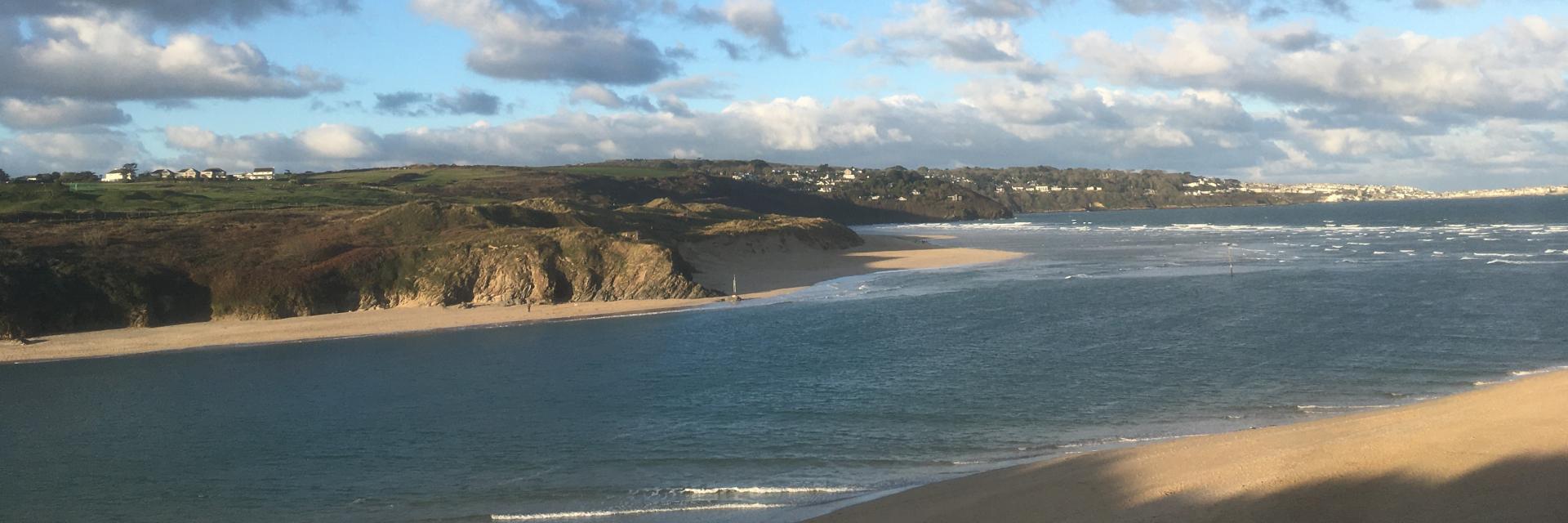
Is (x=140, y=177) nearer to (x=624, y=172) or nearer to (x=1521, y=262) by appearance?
(x=624, y=172)

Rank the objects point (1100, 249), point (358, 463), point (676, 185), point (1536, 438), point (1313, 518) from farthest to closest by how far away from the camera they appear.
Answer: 1. point (676, 185)
2. point (1100, 249)
3. point (358, 463)
4. point (1536, 438)
5. point (1313, 518)

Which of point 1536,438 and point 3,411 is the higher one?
point 1536,438

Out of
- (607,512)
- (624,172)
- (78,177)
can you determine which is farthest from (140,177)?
(607,512)

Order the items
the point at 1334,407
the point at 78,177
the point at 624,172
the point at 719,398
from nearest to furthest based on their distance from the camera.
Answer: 1. the point at 1334,407
2. the point at 719,398
3. the point at 78,177
4. the point at 624,172

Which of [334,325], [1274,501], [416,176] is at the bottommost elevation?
[334,325]

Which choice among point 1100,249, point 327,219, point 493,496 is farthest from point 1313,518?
point 1100,249

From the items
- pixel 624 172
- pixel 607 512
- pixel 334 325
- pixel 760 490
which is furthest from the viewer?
pixel 624 172

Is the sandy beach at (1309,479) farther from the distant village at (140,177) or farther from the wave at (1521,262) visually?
the distant village at (140,177)

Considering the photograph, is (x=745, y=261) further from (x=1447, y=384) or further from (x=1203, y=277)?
(x=1447, y=384)
